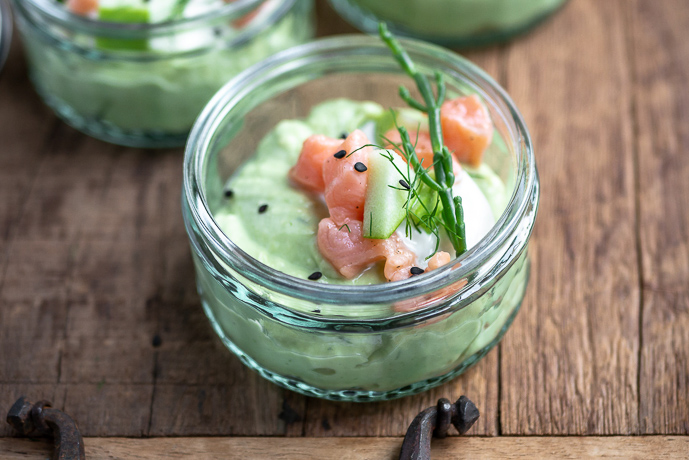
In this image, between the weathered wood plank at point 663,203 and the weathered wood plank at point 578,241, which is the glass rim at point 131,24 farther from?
the weathered wood plank at point 663,203

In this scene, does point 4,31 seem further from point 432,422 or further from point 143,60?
point 432,422

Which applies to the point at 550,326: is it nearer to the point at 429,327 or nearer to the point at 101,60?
the point at 429,327

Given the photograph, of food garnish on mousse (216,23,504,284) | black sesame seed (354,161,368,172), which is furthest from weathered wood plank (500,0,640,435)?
black sesame seed (354,161,368,172)

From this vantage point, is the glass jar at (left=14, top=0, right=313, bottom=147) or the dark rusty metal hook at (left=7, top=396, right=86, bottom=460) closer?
the dark rusty metal hook at (left=7, top=396, right=86, bottom=460)

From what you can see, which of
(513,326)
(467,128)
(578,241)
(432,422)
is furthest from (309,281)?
(578,241)

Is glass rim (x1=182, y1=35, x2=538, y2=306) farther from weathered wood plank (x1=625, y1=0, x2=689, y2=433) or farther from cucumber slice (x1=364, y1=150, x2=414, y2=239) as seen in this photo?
weathered wood plank (x1=625, y1=0, x2=689, y2=433)

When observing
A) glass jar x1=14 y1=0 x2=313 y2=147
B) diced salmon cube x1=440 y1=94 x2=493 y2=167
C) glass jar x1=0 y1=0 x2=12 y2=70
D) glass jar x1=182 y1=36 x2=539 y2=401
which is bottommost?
glass jar x1=182 y1=36 x2=539 y2=401
